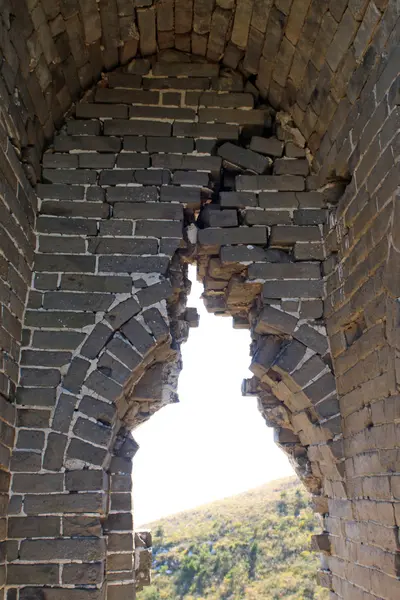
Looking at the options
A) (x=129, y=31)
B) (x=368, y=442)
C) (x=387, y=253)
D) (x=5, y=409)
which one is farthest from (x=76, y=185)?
(x=368, y=442)

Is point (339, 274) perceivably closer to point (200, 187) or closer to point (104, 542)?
point (200, 187)

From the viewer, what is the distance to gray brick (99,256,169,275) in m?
4.83

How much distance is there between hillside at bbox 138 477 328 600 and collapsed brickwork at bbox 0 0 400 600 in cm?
520

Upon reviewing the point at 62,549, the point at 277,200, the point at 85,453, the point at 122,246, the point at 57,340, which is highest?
the point at 277,200

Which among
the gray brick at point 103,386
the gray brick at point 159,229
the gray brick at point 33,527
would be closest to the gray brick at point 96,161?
the gray brick at point 159,229

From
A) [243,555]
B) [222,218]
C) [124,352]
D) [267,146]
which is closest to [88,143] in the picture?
[222,218]

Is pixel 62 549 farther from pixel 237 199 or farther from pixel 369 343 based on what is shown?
pixel 237 199

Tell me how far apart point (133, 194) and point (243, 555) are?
8153 mm

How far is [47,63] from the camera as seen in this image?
4.62 m

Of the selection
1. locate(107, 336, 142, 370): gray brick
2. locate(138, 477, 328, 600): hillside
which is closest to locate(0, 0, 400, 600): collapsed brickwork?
locate(107, 336, 142, 370): gray brick

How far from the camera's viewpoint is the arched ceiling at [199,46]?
Result: 4102 millimetres

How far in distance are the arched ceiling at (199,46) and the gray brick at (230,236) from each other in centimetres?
100

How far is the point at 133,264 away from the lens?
15.9 ft

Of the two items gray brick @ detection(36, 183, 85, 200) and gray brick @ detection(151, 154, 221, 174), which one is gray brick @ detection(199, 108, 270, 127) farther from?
gray brick @ detection(36, 183, 85, 200)
